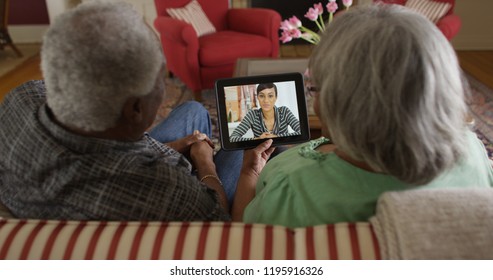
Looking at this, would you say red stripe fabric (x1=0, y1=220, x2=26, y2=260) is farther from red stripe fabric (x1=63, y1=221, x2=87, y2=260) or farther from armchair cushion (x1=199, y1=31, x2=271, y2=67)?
armchair cushion (x1=199, y1=31, x2=271, y2=67)

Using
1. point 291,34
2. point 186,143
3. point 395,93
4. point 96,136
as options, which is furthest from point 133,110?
point 291,34

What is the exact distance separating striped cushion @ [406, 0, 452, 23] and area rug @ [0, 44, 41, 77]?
3676mm

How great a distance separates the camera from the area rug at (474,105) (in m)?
2.26

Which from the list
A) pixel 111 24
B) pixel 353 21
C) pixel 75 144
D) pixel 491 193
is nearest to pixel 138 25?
pixel 111 24

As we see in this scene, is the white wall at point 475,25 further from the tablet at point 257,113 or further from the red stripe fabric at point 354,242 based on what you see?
the red stripe fabric at point 354,242

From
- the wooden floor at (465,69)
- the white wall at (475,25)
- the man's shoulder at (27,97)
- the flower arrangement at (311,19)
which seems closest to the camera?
the man's shoulder at (27,97)

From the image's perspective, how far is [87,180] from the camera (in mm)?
670

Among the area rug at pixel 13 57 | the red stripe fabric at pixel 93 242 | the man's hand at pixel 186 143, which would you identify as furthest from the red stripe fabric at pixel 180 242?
the area rug at pixel 13 57

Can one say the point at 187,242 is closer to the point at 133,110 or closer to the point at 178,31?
the point at 133,110

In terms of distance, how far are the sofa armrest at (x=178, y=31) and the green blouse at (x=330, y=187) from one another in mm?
2018

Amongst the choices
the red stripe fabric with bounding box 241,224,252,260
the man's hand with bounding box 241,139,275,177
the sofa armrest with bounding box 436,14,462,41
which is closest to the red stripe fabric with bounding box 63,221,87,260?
the red stripe fabric with bounding box 241,224,252,260

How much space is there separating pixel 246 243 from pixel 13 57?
180 inches

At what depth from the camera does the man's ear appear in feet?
2.17

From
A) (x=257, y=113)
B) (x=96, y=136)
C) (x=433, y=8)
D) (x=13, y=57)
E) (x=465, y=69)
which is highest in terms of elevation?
(x=96, y=136)
